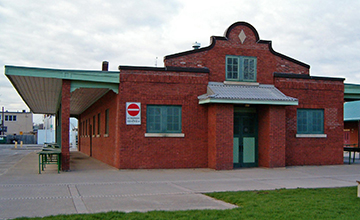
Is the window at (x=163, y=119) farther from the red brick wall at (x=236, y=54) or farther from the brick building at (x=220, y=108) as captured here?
the red brick wall at (x=236, y=54)

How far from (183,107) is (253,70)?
12.5 ft

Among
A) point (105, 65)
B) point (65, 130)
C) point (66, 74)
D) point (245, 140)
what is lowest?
point (245, 140)

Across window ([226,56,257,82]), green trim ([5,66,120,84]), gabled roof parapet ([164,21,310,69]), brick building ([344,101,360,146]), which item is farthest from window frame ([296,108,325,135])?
brick building ([344,101,360,146])

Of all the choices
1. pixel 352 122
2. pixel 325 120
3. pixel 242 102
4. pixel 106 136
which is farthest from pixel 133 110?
pixel 352 122

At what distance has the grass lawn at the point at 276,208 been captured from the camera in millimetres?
7219

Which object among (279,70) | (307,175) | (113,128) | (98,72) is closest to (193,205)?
(307,175)

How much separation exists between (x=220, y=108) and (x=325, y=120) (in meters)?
6.07

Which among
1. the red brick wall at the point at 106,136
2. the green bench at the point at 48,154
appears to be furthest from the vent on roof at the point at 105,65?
the green bench at the point at 48,154

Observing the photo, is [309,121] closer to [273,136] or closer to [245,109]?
[273,136]

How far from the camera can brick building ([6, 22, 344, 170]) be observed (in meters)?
16.4

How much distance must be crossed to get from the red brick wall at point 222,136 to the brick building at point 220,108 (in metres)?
0.04

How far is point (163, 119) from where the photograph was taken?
16922 mm

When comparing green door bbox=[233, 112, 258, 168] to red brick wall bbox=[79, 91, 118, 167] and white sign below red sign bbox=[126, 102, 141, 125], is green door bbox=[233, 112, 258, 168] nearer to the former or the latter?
white sign below red sign bbox=[126, 102, 141, 125]

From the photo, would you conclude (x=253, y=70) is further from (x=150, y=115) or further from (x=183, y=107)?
(x=150, y=115)
